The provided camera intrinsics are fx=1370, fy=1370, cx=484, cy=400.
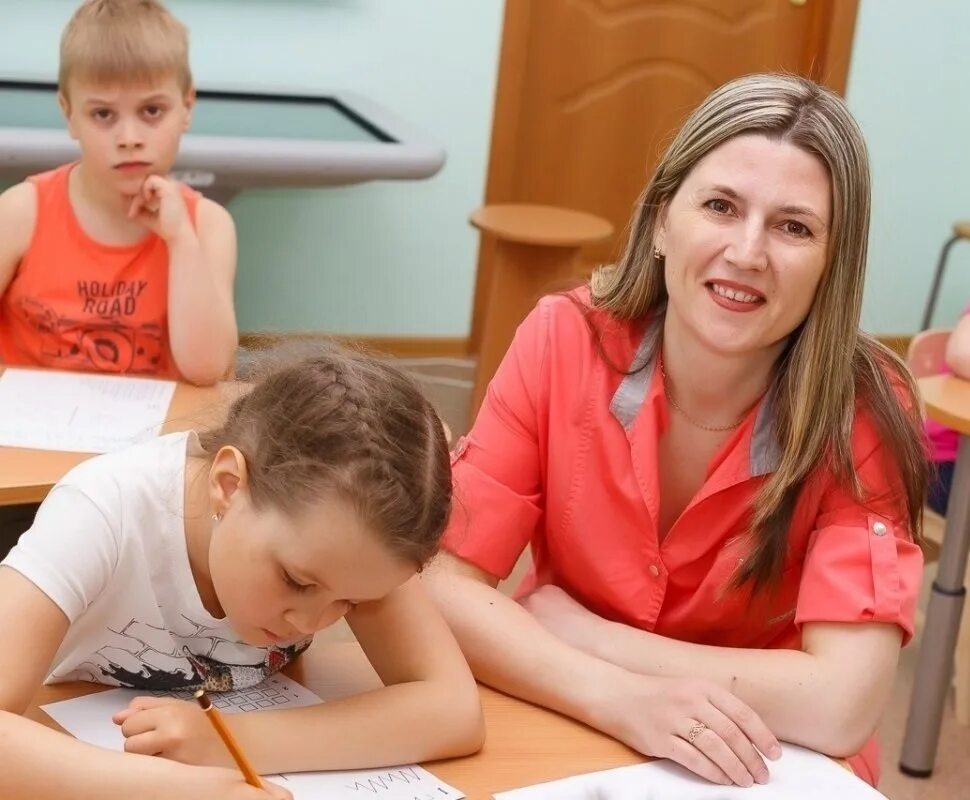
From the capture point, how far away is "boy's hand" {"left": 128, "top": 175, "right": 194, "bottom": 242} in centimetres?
208

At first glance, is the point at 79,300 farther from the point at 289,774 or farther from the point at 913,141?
the point at 913,141

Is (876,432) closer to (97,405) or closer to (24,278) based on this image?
(97,405)

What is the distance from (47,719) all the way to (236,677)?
0.17 m

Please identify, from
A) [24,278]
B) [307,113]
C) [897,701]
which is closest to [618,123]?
[307,113]

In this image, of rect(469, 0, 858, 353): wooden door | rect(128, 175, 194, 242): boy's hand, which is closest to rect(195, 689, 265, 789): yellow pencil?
rect(128, 175, 194, 242): boy's hand

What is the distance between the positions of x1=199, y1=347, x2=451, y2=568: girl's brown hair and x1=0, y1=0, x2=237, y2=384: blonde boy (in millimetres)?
994

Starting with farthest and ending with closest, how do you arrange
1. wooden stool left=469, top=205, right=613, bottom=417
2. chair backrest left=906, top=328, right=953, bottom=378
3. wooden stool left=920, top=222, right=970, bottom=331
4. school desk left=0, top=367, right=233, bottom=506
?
wooden stool left=920, top=222, right=970, bottom=331 → wooden stool left=469, top=205, right=613, bottom=417 → chair backrest left=906, top=328, right=953, bottom=378 → school desk left=0, top=367, right=233, bottom=506

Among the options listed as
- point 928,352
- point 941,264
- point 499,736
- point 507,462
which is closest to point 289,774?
point 499,736

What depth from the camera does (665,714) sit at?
121 cm

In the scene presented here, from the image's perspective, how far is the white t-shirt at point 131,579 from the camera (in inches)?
43.0

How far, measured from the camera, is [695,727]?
120 centimetres

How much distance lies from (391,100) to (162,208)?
7.18 ft

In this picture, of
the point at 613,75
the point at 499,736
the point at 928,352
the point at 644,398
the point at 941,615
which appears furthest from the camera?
the point at 613,75

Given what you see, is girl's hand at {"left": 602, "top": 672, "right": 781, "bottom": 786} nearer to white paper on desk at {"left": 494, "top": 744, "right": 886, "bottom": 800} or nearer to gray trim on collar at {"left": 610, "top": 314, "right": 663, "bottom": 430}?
white paper on desk at {"left": 494, "top": 744, "right": 886, "bottom": 800}
